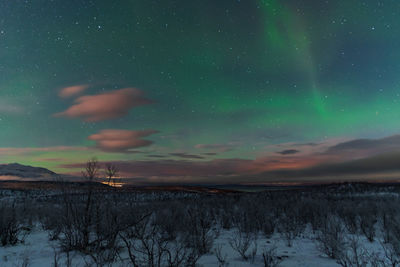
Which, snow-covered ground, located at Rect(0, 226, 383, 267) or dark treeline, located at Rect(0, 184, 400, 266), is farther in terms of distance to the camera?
snow-covered ground, located at Rect(0, 226, 383, 267)

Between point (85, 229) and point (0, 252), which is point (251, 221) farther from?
point (0, 252)

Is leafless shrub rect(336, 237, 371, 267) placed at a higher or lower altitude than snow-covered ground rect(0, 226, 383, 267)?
higher

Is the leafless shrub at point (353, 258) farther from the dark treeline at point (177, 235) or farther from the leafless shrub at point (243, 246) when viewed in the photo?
the leafless shrub at point (243, 246)

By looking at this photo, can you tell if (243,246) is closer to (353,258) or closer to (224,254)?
(224,254)

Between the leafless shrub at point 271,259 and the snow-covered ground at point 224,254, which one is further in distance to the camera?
the snow-covered ground at point 224,254

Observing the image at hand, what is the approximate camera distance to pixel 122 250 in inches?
379

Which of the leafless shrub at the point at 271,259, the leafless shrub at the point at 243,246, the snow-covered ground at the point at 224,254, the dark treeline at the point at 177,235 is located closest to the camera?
the leafless shrub at the point at 271,259

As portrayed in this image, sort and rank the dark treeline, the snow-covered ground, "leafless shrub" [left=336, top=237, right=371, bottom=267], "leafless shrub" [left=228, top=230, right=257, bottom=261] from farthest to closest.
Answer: "leafless shrub" [left=228, top=230, right=257, bottom=261] → the snow-covered ground → the dark treeline → "leafless shrub" [left=336, top=237, right=371, bottom=267]

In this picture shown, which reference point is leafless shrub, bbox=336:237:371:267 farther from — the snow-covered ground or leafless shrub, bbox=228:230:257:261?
leafless shrub, bbox=228:230:257:261

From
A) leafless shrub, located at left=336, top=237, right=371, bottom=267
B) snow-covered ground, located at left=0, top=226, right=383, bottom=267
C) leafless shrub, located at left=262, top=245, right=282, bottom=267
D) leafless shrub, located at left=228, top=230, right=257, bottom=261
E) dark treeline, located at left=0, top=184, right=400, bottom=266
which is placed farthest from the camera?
leafless shrub, located at left=228, top=230, right=257, bottom=261

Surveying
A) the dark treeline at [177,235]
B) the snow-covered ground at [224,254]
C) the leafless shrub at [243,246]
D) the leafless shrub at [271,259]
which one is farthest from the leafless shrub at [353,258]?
the leafless shrub at [243,246]

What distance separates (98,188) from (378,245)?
11.1 m

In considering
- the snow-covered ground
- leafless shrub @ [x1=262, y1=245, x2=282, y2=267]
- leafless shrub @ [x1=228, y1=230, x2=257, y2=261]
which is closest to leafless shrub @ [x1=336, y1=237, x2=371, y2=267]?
the snow-covered ground

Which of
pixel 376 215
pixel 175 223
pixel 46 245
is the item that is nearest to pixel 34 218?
pixel 46 245
